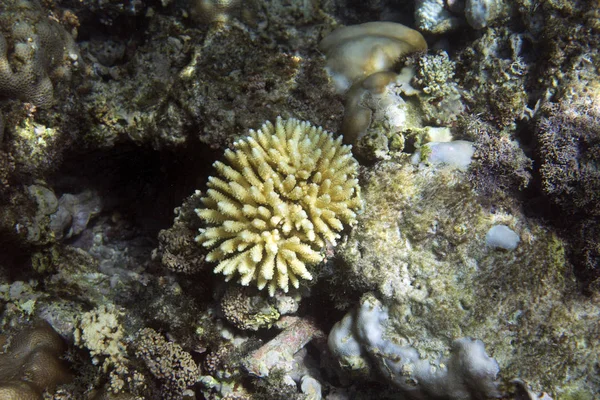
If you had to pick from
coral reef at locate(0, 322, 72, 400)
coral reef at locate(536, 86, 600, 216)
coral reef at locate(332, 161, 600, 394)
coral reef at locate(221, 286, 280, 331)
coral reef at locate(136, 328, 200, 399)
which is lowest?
coral reef at locate(0, 322, 72, 400)

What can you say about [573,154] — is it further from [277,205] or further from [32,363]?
[32,363]

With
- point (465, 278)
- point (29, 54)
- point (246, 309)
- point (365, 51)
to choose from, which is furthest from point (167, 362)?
point (365, 51)

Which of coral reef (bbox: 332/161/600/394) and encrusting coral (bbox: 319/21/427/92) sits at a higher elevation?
encrusting coral (bbox: 319/21/427/92)

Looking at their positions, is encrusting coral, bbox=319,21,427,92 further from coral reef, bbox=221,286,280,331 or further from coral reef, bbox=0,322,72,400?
coral reef, bbox=0,322,72,400

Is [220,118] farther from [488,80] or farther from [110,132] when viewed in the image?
[488,80]

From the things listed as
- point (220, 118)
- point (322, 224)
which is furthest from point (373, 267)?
point (220, 118)

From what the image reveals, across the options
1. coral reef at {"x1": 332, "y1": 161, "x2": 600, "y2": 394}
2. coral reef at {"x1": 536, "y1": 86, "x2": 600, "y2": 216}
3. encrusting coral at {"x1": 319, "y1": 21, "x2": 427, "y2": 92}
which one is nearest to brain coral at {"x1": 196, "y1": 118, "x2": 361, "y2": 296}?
coral reef at {"x1": 332, "y1": 161, "x2": 600, "y2": 394}

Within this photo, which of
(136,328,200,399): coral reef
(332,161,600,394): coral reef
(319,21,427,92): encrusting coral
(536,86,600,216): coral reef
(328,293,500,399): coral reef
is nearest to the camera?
(328,293,500,399): coral reef
